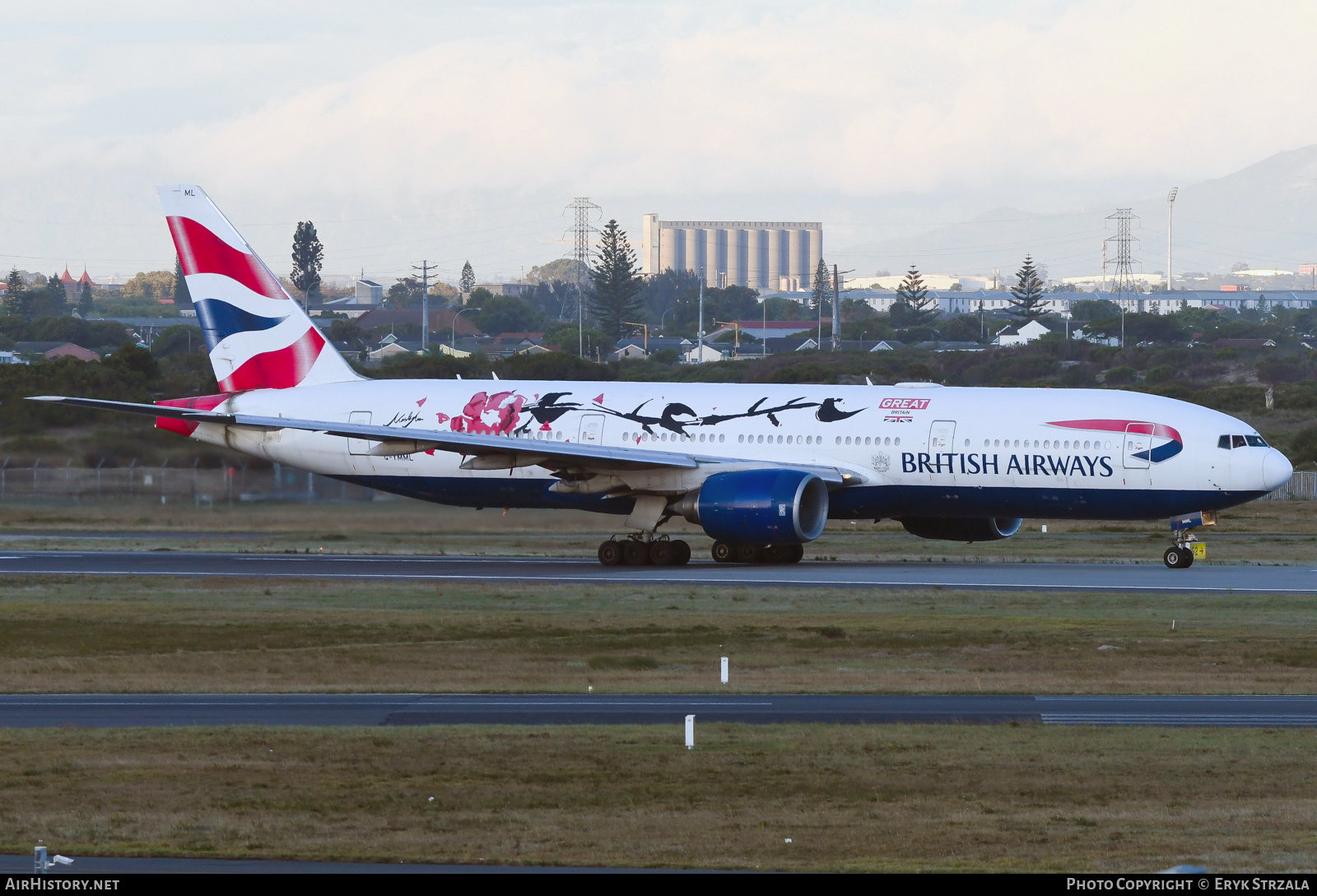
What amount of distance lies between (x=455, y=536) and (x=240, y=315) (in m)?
8.62

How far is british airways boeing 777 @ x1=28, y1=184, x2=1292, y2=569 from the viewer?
122ft

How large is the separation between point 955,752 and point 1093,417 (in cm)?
2158

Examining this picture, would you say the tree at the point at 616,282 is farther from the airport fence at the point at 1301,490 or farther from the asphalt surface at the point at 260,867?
the asphalt surface at the point at 260,867

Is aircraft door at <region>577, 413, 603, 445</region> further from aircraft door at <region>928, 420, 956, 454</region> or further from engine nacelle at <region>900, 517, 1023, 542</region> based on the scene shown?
aircraft door at <region>928, 420, 956, 454</region>

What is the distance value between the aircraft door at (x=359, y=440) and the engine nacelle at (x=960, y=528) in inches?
536

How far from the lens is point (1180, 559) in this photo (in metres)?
38.6

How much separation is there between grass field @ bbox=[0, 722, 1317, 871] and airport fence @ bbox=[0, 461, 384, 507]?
83.8ft

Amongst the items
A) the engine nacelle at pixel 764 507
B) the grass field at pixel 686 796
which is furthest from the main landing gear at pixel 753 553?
the grass field at pixel 686 796

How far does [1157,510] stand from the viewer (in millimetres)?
37625

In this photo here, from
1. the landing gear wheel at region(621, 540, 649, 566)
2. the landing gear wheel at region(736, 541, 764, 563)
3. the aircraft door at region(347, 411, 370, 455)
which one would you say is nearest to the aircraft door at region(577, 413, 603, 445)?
the landing gear wheel at region(621, 540, 649, 566)

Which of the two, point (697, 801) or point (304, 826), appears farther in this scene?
point (697, 801)

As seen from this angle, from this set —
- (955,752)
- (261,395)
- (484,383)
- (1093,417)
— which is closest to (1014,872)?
(955,752)

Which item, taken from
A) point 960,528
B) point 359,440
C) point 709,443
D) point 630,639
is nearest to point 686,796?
point 630,639

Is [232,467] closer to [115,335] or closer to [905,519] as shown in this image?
[905,519]
